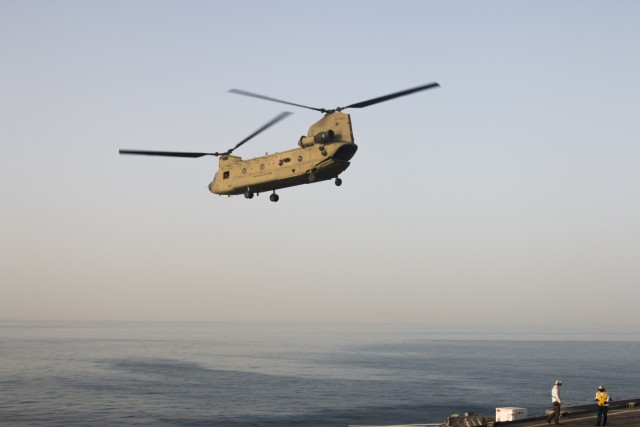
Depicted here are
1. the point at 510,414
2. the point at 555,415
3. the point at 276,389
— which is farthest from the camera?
the point at 276,389

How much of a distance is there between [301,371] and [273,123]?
372ft

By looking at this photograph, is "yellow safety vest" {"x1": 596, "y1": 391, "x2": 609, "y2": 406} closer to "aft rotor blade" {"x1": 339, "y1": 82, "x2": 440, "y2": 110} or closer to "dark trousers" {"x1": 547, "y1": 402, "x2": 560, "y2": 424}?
"dark trousers" {"x1": 547, "y1": 402, "x2": 560, "y2": 424}

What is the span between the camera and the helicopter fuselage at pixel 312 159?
131 ft

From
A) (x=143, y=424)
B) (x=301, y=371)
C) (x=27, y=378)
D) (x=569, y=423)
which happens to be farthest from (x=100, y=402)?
(x=569, y=423)

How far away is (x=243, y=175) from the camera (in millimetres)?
45562

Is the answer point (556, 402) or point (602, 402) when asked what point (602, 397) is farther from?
point (556, 402)

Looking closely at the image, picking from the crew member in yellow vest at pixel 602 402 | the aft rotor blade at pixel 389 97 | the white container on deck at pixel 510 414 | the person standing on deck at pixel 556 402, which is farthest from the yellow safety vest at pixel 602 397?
the aft rotor blade at pixel 389 97

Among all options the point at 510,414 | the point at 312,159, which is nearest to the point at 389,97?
the point at 312,159

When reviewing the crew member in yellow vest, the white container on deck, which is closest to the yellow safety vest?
the crew member in yellow vest

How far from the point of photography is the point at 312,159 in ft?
133

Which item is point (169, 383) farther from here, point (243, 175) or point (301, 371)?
point (243, 175)

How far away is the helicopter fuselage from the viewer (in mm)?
40000

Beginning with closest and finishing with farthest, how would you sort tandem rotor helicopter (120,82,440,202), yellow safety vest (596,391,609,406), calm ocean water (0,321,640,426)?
yellow safety vest (596,391,609,406), tandem rotor helicopter (120,82,440,202), calm ocean water (0,321,640,426)

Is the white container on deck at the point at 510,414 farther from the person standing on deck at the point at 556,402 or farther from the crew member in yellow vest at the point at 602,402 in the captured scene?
the crew member in yellow vest at the point at 602,402
